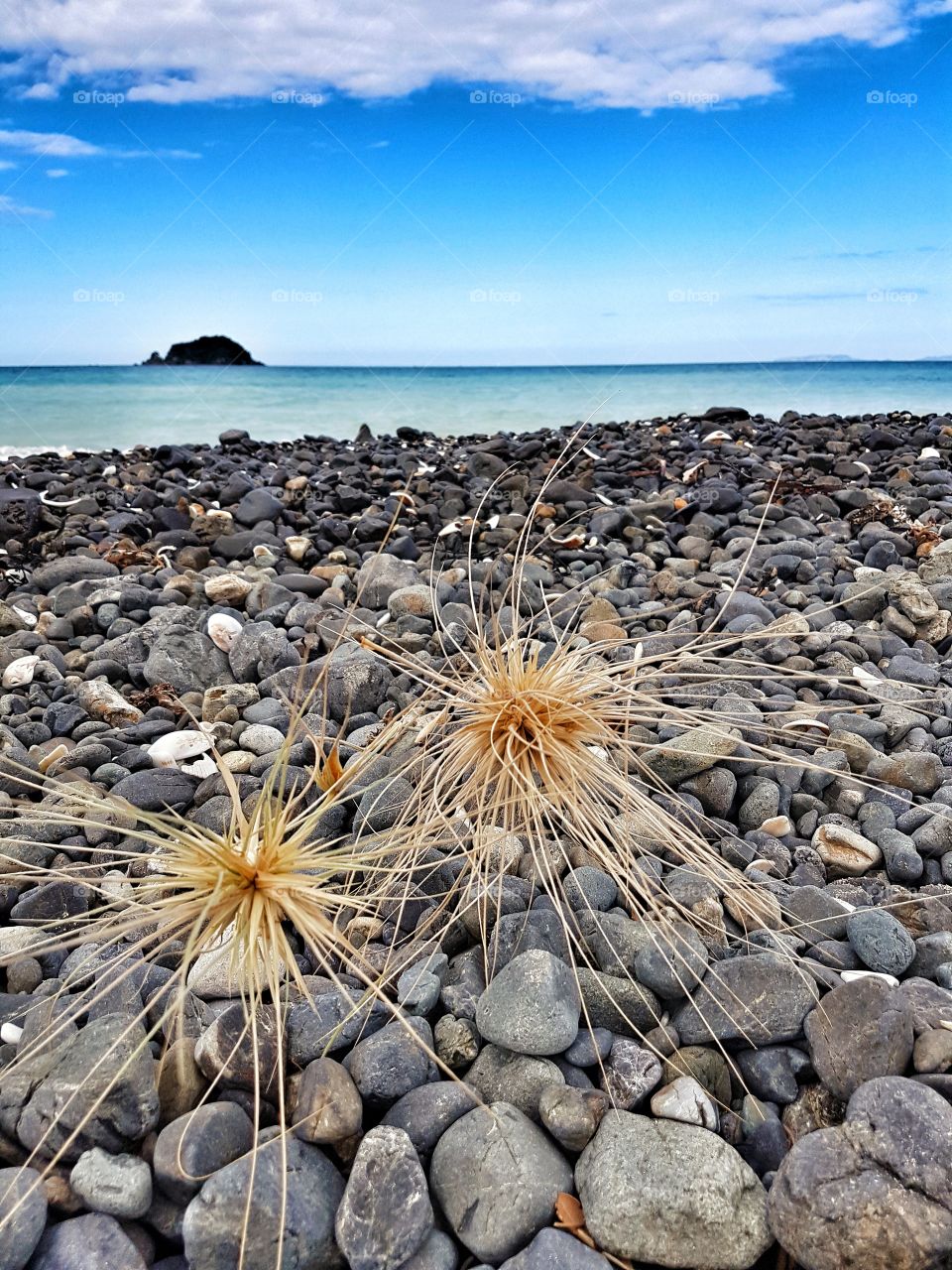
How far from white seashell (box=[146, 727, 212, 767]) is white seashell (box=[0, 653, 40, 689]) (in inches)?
29.7

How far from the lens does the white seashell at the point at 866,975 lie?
1367 mm

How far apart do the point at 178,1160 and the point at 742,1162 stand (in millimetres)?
724

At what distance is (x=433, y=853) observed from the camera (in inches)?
69.7

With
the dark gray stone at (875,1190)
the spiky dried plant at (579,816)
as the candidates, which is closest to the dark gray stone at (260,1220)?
the spiky dried plant at (579,816)

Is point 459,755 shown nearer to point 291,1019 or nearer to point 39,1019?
point 291,1019

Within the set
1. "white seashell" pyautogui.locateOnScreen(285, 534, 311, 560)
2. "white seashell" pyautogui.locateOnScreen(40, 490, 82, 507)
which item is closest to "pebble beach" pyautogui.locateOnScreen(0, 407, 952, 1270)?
"white seashell" pyautogui.locateOnScreen(285, 534, 311, 560)

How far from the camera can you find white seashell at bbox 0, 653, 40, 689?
2.76 meters

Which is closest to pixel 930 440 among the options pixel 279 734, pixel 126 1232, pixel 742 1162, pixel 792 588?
pixel 792 588

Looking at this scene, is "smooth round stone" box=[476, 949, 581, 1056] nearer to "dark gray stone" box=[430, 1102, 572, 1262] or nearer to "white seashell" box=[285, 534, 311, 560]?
"dark gray stone" box=[430, 1102, 572, 1262]

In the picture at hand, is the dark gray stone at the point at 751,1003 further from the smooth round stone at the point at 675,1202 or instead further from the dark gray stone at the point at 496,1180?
the dark gray stone at the point at 496,1180

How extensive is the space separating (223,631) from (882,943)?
2.09 metres

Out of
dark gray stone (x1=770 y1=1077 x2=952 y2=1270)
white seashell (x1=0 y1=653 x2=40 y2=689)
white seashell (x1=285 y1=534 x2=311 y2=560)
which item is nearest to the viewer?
dark gray stone (x1=770 y1=1077 x2=952 y2=1270)

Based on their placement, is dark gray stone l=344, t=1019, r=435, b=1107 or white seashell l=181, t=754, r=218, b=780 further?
white seashell l=181, t=754, r=218, b=780

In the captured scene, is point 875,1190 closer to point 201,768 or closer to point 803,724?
point 803,724
